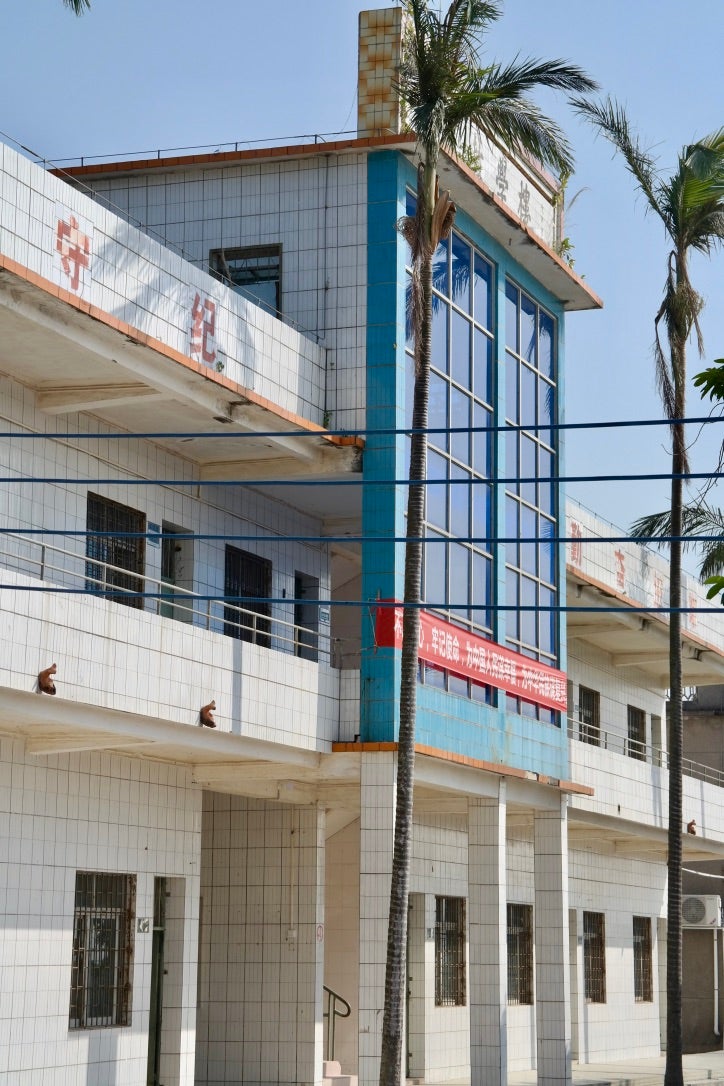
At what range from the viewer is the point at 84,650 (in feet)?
53.7

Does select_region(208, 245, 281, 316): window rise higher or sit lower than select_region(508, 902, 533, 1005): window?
higher

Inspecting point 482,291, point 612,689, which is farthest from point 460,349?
point 612,689

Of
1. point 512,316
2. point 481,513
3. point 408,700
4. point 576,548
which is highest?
point 512,316

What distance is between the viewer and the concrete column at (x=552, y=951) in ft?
83.4

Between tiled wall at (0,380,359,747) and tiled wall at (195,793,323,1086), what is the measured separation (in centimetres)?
285

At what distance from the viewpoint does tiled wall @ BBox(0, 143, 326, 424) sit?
52.1 feet

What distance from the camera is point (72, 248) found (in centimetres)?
1664

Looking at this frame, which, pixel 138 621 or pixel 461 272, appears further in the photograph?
pixel 461 272

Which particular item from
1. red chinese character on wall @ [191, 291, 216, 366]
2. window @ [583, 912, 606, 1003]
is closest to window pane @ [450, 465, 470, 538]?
red chinese character on wall @ [191, 291, 216, 366]

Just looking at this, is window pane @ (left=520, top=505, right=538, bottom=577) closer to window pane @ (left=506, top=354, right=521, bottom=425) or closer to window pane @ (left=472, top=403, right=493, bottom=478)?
window pane @ (left=506, top=354, right=521, bottom=425)

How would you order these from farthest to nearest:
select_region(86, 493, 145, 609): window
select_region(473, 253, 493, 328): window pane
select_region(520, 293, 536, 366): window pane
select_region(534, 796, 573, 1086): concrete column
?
select_region(520, 293, 536, 366): window pane
select_region(534, 796, 573, 1086): concrete column
select_region(473, 253, 493, 328): window pane
select_region(86, 493, 145, 609): window

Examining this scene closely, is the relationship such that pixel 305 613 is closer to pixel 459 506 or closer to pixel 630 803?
pixel 459 506

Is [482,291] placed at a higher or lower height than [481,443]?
higher

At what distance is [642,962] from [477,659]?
17999 mm
